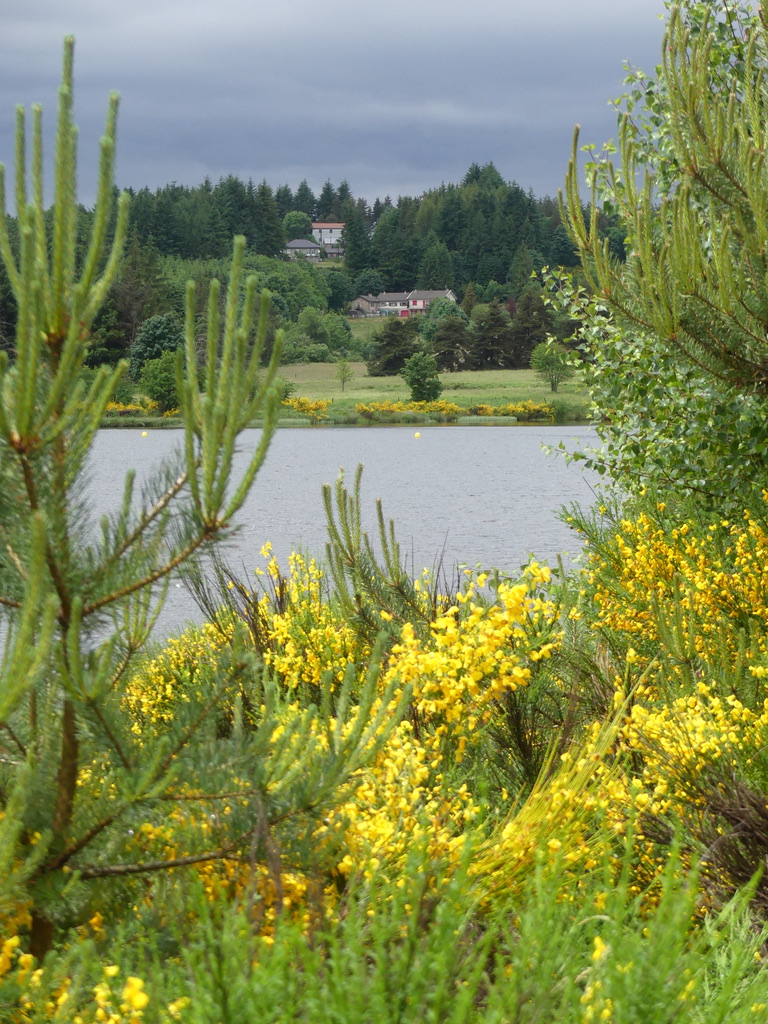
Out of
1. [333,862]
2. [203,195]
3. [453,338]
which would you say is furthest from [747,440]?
[203,195]

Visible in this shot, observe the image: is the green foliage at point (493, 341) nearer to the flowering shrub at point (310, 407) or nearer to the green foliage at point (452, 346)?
the green foliage at point (452, 346)

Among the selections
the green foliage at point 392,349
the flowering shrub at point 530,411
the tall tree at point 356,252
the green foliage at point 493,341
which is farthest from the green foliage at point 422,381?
the tall tree at point 356,252

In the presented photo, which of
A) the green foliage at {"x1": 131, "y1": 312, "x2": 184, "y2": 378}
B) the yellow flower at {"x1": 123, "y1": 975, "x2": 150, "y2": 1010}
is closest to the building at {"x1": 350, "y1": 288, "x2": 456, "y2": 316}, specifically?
the green foliage at {"x1": 131, "y1": 312, "x2": 184, "y2": 378}

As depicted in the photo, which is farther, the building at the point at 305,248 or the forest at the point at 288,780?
the building at the point at 305,248

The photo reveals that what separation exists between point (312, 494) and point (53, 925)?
65.0 ft

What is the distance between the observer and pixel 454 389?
58.0 m

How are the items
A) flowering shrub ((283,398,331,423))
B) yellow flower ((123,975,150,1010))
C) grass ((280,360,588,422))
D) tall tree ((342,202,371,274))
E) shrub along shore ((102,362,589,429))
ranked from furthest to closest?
tall tree ((342,202,371,274)) < grass ((280,360,588,422)) < flowering shrub ((283,398,331,423)) < shrub along shore ((102,362,589,429)) < yellow flower ((123,975,150,1010))

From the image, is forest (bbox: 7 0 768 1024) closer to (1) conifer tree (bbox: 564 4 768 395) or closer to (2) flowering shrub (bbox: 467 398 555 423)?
(1) conifer tree (bbox: 564 4 768 395)

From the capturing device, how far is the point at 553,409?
159ft

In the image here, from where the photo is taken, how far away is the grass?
50.7 meters

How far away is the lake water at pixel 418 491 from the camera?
13.8 m

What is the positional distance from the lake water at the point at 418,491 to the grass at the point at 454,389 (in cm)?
695

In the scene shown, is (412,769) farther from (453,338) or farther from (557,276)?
(453,338)

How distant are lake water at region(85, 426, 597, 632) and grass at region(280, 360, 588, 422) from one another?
695 centimetres
